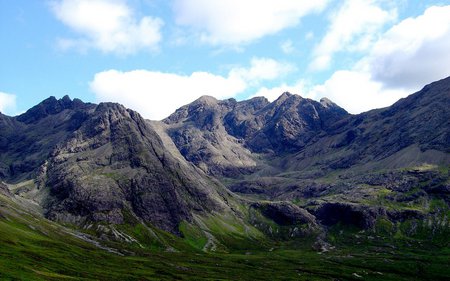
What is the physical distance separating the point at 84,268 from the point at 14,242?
38.0 meters

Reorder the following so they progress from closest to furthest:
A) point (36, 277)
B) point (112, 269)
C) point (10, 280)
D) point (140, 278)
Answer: point (10, 280), point (36, 277), point (140, 278), point (112, 269)

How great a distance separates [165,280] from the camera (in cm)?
19300

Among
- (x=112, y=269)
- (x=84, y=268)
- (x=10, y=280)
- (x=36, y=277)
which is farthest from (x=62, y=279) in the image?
(x=112, y=269)

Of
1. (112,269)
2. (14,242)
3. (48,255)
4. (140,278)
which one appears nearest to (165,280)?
(140,278)

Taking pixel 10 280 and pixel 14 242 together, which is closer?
pixel 10 280

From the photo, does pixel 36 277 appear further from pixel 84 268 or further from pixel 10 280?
pixel 84 268

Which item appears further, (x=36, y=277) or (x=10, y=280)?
(x=36, y=277)

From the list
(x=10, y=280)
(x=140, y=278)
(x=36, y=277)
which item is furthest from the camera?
(x=140, y=278)

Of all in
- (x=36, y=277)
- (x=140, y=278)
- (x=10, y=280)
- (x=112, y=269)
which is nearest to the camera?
(x=10, y=280)

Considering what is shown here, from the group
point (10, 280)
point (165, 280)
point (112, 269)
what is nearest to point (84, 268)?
point (112, 269)

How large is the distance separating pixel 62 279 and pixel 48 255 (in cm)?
5027

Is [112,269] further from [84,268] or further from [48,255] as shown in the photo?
[48,255]

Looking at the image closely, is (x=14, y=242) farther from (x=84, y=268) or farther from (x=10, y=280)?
(x=10, y=280)

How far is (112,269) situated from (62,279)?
170 ft
